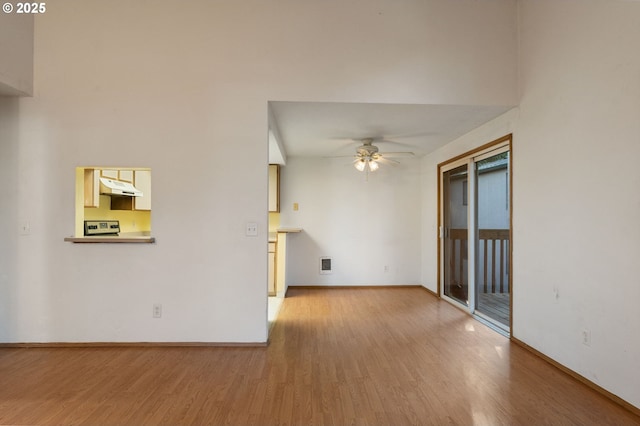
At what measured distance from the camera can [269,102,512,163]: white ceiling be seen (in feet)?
10.4

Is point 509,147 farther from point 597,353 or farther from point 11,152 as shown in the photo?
point 11,152

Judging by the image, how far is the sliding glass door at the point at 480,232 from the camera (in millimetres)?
3615

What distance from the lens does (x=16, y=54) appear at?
278 cm

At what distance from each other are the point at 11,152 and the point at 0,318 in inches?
57.2

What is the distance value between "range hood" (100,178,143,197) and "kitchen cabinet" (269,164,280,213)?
197 centimetres

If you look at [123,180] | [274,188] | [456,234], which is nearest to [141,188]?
[123,180]

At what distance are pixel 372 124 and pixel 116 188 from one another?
3293 millimetres

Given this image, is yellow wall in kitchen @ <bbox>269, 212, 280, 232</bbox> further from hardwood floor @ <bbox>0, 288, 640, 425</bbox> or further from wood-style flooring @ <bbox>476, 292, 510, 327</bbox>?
wood-style flooring @ <bbox>476, 292, 510, 327</bbox>

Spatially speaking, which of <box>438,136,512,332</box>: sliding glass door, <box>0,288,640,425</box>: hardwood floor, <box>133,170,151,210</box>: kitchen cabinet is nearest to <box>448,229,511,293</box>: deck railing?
<box>438,136,512,332</box>: sliding glass door

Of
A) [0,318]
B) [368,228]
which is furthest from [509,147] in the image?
[0,318]

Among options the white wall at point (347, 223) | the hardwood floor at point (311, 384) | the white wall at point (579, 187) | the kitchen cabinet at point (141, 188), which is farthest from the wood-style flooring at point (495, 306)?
the kitchen cabinet at point (141, 188)

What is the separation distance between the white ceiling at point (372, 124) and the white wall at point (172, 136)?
23cm

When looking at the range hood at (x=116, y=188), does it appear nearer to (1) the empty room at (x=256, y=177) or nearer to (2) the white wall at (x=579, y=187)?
(1) the empty room at (x=256, y=177)

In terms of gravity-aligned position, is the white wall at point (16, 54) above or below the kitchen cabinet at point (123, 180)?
above
